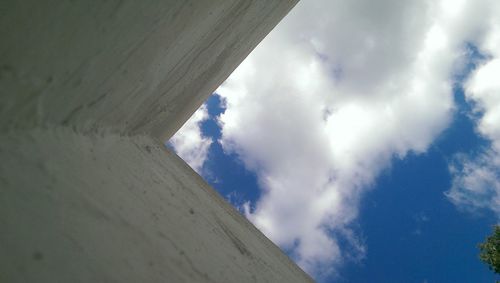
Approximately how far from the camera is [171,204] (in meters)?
1.41

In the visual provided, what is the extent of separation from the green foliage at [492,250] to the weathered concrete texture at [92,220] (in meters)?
14.1

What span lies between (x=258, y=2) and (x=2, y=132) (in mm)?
1919

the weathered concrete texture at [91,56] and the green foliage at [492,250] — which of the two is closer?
the weathered concrete texture at [91,56]

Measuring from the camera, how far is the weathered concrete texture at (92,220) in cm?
64

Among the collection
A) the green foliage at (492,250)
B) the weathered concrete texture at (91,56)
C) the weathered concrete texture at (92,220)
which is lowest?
the weathered concrete texture at (92,220)

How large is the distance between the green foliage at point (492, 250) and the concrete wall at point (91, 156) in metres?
14.0

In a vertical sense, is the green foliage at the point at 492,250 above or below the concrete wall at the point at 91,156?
above

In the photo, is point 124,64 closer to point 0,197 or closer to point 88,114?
point 88,114

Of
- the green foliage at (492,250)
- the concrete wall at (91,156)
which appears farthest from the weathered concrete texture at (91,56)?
the green foliage at (492,250)

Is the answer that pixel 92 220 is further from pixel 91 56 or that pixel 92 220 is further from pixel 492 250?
pixel 492 250

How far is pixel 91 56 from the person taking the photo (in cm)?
87

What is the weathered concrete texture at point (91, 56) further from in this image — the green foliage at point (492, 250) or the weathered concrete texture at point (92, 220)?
the green foliage at point (492, 250)

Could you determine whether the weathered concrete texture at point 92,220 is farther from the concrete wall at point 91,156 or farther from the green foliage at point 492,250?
the green foliage at point 492,250

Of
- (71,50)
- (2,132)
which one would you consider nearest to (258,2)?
(71,50)
